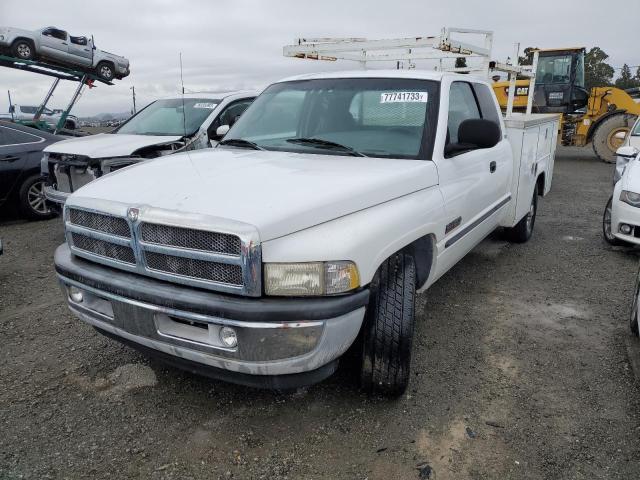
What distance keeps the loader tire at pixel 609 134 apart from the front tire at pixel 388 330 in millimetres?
13648

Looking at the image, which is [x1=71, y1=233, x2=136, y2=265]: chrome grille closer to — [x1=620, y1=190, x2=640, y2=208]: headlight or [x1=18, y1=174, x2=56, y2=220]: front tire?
[x1=18, y1=174, x2=56, y2=220]: front tire

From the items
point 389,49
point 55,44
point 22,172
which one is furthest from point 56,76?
point 389,49

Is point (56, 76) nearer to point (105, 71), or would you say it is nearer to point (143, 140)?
point (105, 71)

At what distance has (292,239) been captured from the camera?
2270 millimetres

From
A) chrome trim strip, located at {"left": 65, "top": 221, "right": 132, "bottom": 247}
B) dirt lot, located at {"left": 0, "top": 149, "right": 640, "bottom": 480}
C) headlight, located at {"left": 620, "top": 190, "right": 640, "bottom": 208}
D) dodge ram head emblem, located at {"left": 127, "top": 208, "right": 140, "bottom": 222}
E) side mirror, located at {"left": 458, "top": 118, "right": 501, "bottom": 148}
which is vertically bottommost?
dirt lot, located at {"left": 0, "top": 149, "right": 640, "bottom": 480}

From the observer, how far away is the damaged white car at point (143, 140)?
5.79 metres

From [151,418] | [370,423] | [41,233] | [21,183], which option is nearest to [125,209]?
[151,418]

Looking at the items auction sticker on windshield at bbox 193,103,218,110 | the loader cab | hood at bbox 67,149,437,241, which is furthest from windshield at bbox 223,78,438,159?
the loader cab

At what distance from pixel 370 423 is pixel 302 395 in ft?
1.51

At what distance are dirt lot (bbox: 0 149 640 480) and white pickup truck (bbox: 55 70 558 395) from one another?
1.16 ft

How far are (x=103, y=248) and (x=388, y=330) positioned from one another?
1.54 metres

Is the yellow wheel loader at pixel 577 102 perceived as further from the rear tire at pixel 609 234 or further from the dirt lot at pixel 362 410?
the dirt lot at pixel 362 410

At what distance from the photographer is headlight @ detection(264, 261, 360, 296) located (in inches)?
87.7

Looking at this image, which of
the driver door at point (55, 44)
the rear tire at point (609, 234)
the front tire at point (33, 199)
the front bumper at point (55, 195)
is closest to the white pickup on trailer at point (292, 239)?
the rear tire at point (609, 234)
